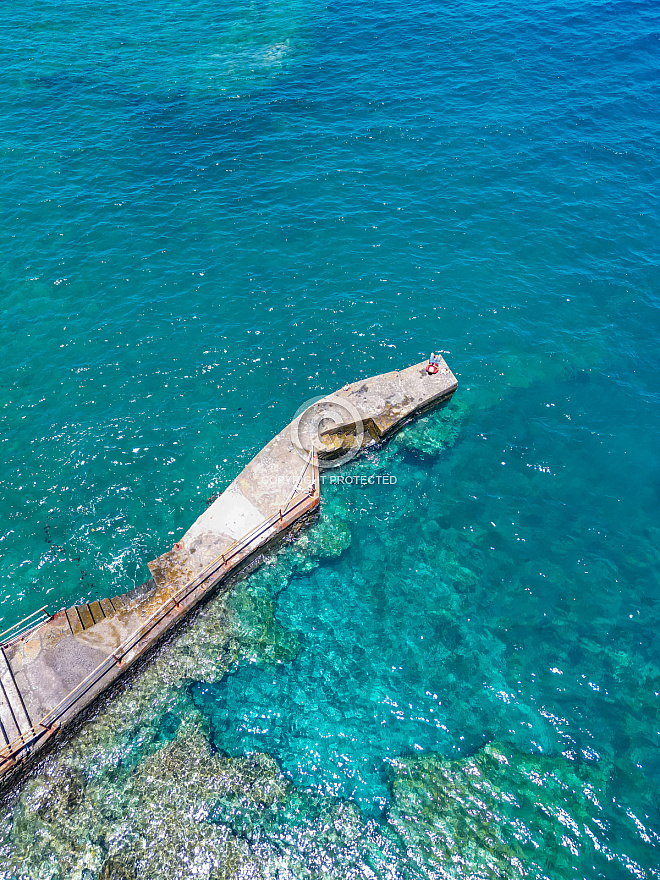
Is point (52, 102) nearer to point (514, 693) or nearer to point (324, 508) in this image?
point (324, 508)

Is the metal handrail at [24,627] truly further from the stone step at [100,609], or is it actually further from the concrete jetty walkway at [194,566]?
the stone step at [100,609]

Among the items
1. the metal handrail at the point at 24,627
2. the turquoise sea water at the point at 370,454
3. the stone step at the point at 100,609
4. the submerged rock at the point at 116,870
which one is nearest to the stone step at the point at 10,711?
the metal handrail at the point at 24,627

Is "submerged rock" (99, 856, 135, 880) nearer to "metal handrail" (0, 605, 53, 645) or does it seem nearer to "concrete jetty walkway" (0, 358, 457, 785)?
"concrete jetty walkway" (0, 358, 457, 785)

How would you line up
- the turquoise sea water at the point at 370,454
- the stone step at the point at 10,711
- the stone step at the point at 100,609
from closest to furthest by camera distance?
the turquoise sea water at the point at 370,454
the stone step at the point at 10,711
the stone step at the point at 100,609

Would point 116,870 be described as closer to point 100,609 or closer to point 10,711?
point 10,711

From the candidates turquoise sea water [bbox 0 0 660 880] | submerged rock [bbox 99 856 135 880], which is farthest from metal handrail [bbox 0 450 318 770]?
submerged rock [bbox 99 856 135 880]

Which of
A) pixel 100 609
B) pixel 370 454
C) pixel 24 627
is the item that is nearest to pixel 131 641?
pixel 100 609

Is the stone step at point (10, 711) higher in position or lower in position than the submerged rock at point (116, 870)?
higher
